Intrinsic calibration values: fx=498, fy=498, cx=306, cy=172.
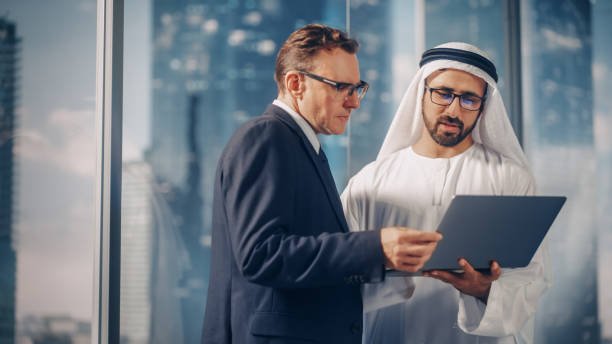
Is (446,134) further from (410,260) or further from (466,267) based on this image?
(410,260)

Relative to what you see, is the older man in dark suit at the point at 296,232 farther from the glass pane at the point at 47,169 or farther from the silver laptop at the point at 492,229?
the glass pane at the point at 47,169

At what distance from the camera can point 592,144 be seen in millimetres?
3268

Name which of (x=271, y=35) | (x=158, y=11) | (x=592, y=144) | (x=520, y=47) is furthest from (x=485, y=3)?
(x=158, y=11)

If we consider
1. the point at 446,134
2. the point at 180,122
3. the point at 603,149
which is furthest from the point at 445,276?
the point at 603,149

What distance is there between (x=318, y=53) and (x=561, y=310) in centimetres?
272

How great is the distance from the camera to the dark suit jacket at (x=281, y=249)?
1154 millimetres

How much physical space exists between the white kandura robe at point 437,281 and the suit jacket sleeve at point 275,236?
0.47 m

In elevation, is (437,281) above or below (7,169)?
below

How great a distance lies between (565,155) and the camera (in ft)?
10.6

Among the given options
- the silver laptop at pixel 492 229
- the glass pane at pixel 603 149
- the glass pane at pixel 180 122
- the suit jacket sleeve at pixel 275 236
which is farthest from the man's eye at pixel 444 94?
the glass pane at pixel 603 149

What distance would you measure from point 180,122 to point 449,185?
1.58 metres

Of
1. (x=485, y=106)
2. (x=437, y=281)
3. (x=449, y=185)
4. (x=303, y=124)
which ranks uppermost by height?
(x=485, y=106)

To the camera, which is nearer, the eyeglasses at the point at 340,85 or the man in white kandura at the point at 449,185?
the eyeglasses at the point at 340,85

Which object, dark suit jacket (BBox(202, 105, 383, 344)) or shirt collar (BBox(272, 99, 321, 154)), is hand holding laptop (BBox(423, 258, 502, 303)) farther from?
shirt collar (BBox(272, 99, 321, 154))
